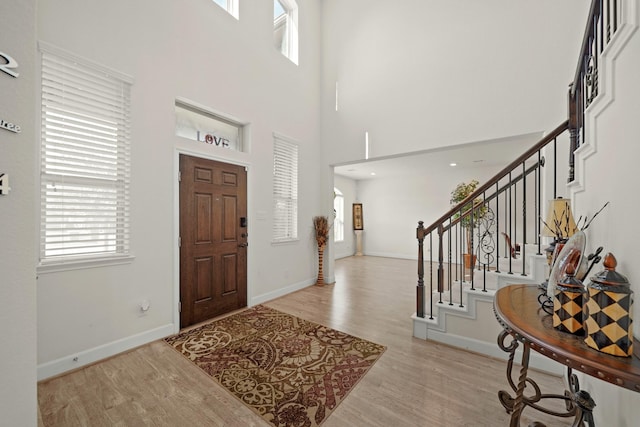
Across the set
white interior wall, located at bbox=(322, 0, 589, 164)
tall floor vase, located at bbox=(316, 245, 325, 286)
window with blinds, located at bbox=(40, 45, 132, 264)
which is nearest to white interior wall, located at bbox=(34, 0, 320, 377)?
window with blinds, located at bbox=(40, 45, 132, 264)

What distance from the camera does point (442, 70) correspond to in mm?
3717

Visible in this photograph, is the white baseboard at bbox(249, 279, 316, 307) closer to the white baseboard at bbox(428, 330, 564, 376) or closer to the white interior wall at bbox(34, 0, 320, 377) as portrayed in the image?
the white interior wall at bbox(34, 0, 320, 377)

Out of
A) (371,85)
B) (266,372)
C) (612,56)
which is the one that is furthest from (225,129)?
(612,56)

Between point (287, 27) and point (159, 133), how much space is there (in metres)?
3.58

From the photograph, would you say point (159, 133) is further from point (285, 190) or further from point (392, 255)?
point (392, 255)

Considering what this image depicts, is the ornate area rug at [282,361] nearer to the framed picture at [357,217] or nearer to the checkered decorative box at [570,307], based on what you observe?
the checkered decorative box at [570,307]

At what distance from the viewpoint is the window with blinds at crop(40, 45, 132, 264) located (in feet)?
7.09

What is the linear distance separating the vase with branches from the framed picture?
12.8 ft

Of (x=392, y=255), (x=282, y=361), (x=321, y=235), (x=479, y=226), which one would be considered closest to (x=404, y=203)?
(x=392, y=255)

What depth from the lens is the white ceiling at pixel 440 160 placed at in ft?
15.1

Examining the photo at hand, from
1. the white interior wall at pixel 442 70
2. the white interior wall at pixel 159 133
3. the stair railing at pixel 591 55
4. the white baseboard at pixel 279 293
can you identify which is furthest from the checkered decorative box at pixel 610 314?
the white baseboard at pixel 279 293

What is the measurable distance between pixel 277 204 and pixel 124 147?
2.26 meters

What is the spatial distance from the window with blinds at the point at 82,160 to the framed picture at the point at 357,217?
23.2 feet

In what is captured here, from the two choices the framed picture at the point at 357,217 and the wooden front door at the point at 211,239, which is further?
the framed picture at the point at 357,217
